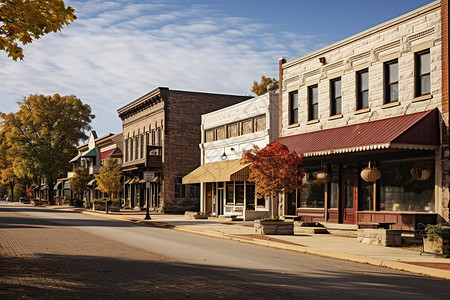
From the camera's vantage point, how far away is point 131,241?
20.3m

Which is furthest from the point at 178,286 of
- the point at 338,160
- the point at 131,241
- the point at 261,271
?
the point at 338,160

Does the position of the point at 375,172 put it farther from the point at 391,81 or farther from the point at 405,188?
the point at 391,81

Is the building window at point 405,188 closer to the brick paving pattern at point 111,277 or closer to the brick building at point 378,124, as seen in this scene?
the brick building at point 378,124

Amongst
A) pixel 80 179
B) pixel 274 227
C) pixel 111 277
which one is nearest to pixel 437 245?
pixel 274 227

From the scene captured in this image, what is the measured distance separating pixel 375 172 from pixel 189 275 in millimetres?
12641

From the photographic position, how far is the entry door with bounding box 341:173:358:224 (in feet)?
81.9

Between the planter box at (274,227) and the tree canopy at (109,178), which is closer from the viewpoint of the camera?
the planter box at (274,227)

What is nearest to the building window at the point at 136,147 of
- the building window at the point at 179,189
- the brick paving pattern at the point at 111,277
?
the building window at the point at 179,189

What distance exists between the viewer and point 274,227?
2369 cm

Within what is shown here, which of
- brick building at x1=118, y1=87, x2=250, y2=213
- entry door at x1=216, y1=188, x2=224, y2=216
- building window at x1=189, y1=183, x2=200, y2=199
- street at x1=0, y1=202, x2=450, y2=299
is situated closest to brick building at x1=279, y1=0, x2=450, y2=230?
street at x1=0, y1=202, x2=450, y2=299

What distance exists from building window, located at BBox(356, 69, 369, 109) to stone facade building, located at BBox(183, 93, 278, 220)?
9053 mm

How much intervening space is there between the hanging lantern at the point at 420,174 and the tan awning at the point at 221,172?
41.0 feet

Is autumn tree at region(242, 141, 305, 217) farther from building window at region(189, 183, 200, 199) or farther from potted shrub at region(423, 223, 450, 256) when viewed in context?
building window at region(189, 183, 200, 199)

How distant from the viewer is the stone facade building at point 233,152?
33750 millimetres
